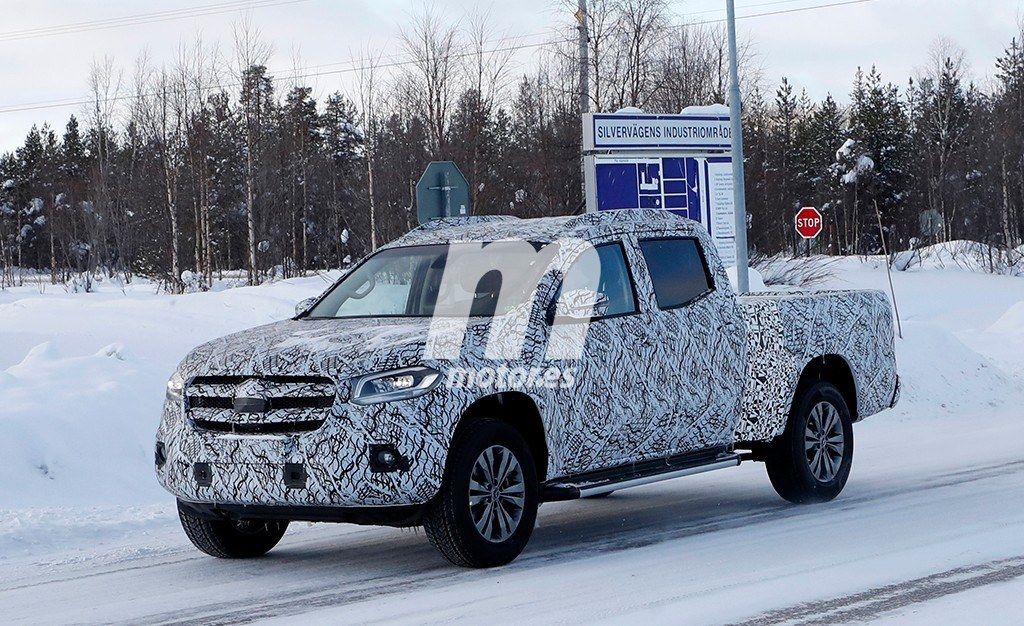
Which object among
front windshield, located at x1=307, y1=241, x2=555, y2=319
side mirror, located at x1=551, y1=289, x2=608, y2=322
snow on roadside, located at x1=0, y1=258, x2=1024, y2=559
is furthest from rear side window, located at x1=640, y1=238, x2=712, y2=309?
snow on roadside, located at x1=0, y1=258, x2=1024, y2=559

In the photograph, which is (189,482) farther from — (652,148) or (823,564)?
(652,148)

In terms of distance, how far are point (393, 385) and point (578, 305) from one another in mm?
1459

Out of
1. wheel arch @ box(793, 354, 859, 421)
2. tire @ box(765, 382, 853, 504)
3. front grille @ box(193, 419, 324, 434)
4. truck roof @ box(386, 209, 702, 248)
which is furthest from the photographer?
wheel arch @ box(793, 354, 859, 421)

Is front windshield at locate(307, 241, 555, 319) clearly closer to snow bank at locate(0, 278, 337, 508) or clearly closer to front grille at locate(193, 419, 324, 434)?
front grille at locate(193, 419, 324, 434)

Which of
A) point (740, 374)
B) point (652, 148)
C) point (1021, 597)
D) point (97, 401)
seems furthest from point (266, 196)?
point (1021, 597)

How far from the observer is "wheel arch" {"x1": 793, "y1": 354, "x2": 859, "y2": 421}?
31.2 ft

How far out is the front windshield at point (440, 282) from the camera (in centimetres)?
776

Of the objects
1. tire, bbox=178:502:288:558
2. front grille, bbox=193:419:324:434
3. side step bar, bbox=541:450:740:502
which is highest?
front grille, bbox=193:419:324:434

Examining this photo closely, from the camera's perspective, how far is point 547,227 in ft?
27.4

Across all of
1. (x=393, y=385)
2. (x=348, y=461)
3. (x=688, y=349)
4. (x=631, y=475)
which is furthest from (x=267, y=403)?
(x=688, y=349)

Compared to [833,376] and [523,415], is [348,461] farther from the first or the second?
[833,376]

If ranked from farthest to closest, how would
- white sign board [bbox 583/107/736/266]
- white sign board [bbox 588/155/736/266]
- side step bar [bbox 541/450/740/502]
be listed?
white sign board [bbox 588/155/736/266]
white sign board [bbox 583/107/736/266]
side step bar [bbox 541/450/740/502]

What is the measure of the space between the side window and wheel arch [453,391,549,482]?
0.92 meters

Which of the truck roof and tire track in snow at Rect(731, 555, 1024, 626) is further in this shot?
the truck roof
